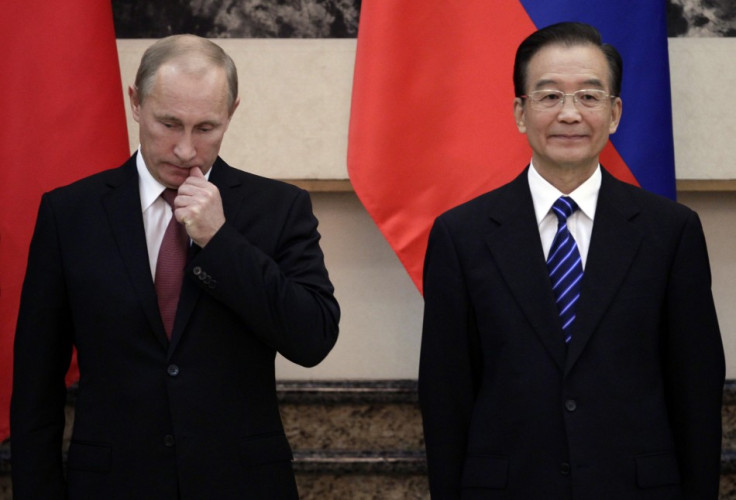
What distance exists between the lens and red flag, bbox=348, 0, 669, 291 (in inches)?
110

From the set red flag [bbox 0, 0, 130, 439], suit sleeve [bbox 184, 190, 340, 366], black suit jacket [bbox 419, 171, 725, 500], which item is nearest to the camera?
suit sleeve [bbox 184, 190, 340, 366]

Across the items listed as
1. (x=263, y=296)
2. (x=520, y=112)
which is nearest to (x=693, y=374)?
(x=520, y=112)

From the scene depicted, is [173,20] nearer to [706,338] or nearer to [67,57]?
[67,57]

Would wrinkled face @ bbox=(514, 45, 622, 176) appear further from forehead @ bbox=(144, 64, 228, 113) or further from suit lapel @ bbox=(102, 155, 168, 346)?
suit lapel @ bbox=(102, 155, 168, 346)

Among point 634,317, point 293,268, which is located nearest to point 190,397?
point 293,268

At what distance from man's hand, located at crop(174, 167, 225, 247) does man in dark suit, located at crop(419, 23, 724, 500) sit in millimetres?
443

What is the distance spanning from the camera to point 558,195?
1.91 metres

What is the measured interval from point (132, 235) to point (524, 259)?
0.71m

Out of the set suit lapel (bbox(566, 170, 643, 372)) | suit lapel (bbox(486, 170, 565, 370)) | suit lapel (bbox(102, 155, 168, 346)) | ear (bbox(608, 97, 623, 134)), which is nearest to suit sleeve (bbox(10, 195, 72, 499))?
suit lapel (bbox(102, 155, 168, 346))

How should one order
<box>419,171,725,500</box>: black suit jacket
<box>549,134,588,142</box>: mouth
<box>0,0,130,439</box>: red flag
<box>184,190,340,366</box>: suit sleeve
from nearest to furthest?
<box>184,190,340,366</box>: suit sleeve
<box>419,171,725,500</box>: black suit jacket
<box>549,134,588,142</box>: mouth
<box>0,0,130,439</box>: red flag

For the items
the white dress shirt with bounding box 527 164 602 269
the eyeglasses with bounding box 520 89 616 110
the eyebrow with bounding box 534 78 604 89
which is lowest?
the white dress shirt with bounding box 527 164 602 269

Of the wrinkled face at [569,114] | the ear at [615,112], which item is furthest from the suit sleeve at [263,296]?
the ear at [615,112]

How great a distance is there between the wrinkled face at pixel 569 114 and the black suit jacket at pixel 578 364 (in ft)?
0.31

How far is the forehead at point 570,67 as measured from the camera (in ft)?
6.22
